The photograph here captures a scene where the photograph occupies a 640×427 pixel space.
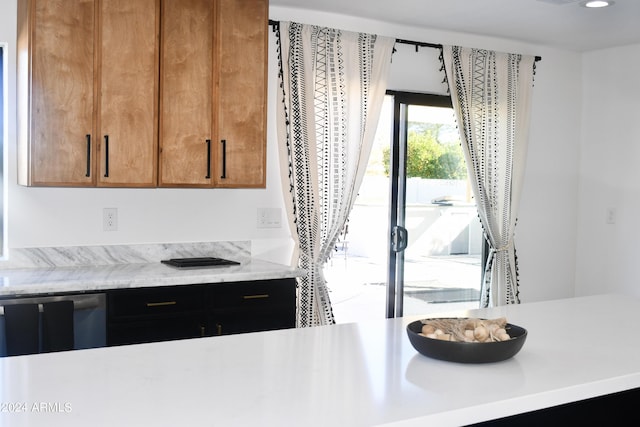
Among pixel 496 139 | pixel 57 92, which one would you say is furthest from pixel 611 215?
pixel 57 92

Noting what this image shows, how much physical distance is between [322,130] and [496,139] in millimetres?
1465

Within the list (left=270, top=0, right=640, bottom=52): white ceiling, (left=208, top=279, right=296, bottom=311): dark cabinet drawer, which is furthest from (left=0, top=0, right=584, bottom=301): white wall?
(left=208, top=279, right=296, bottom=311): dark cabinet drawer

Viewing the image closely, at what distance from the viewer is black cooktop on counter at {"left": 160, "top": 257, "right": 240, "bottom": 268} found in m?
3.62

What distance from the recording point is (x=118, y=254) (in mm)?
3730

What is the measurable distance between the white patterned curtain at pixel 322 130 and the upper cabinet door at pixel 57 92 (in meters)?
1.24

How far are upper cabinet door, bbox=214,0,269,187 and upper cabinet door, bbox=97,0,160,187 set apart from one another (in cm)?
36

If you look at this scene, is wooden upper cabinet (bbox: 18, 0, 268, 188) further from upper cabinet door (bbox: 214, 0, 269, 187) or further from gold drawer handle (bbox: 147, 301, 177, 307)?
gold drawer handle (bbox: 147, 301, 177, 307)

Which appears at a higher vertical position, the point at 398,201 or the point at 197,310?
the point at 398,201

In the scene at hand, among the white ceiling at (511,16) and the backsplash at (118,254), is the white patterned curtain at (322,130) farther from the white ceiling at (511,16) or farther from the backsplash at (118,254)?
the backsplash at (118,254)

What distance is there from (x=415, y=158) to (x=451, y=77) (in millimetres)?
629

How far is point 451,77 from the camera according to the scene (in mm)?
4754

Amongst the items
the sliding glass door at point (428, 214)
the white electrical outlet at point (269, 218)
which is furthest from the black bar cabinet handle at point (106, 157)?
the sliding glass door at point (428, 214)

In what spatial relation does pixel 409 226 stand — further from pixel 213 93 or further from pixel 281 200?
pixel 213 93

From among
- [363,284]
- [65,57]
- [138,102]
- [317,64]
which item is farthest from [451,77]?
[65,57]
